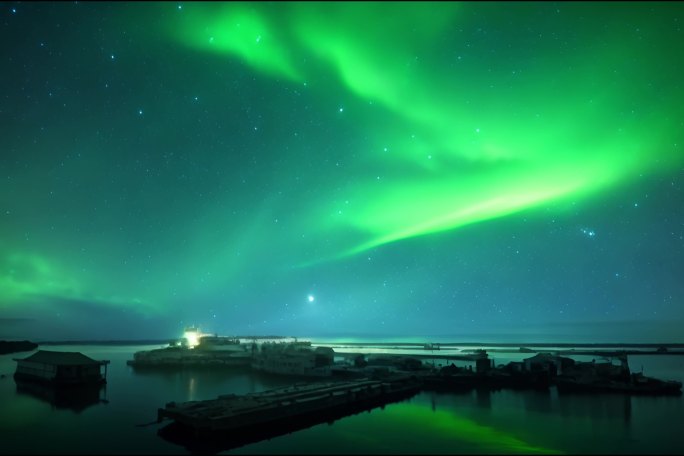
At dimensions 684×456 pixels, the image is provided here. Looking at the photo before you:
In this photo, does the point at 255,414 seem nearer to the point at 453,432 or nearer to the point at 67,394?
the point at 453,432

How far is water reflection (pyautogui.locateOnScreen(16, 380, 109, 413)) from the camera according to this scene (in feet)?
134

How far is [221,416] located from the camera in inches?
1077

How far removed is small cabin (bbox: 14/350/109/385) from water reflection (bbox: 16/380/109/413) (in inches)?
31.1

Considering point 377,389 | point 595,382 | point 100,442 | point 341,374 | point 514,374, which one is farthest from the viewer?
point 341,374

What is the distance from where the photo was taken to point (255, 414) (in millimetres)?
28812

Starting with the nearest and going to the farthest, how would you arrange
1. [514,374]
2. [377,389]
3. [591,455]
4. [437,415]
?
[591,455] < [437,415] < [377,389] < [514,374]

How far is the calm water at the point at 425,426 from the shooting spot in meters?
26.3

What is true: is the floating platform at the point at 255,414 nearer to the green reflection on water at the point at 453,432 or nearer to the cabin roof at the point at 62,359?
the green reflection on water at the point at 453,432

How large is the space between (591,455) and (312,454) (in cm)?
1509

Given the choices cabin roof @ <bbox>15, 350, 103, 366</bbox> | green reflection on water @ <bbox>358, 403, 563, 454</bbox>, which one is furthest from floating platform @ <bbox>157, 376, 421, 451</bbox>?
cabin roof @ <bbox>15, 350, 103, 366</bbox>

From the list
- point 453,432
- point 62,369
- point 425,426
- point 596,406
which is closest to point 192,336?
point 62,369

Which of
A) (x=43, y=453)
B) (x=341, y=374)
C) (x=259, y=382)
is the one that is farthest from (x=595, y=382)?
(x=43, y=453)

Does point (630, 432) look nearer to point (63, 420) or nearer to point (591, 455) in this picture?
point (591, 455)

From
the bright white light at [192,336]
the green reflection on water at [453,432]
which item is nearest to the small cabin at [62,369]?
the green reflection on water at [453,432]
